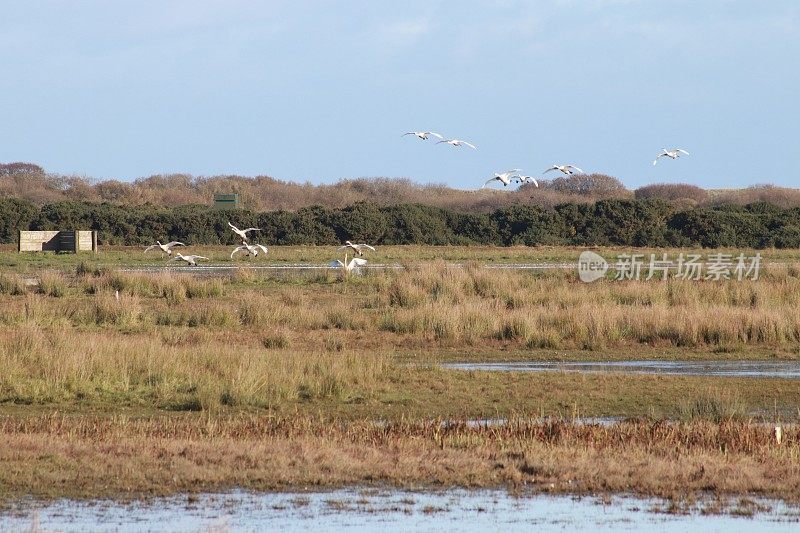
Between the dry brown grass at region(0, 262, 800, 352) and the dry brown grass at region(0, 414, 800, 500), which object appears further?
the dry brown grass at region(0, 262, 800, 352)

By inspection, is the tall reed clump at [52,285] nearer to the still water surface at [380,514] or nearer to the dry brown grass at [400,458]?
the dry brown grass at [400,458]

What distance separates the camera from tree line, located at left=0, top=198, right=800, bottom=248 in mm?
70250

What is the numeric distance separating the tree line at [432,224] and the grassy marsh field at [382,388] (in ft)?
115

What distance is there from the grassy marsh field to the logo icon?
633 centimetres

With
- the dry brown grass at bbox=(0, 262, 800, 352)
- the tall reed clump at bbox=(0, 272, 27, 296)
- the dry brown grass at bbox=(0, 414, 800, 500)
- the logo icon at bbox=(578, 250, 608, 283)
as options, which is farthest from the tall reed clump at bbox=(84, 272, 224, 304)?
the dry brown grass at bbox=(0, 414, 800, 500)

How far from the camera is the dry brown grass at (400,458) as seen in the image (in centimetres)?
1174

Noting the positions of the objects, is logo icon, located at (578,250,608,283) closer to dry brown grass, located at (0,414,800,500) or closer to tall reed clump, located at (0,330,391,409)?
tall reed clump, located at (0,330,391,409)

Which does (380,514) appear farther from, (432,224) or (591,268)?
(432,224)

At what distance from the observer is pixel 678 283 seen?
34188 millimetres

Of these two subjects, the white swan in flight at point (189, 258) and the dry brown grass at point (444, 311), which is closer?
the dry brown grass at point (444, 311)

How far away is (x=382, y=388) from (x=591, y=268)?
29460 millimetres

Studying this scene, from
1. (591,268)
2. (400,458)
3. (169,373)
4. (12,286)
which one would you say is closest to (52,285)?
(12,286)

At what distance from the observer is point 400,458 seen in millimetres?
12562

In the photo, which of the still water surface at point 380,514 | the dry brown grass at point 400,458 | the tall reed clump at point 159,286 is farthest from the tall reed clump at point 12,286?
the still water surface at point 380,514
